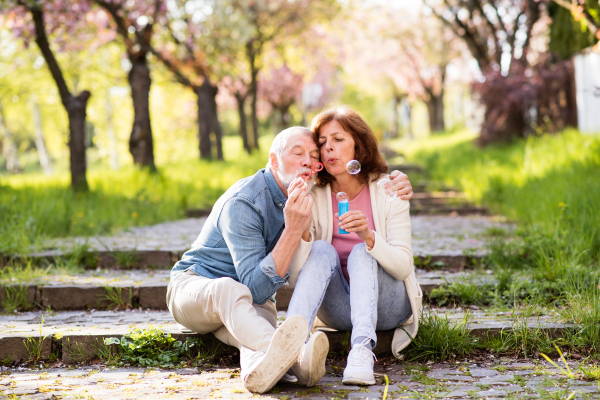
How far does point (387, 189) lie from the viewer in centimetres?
302

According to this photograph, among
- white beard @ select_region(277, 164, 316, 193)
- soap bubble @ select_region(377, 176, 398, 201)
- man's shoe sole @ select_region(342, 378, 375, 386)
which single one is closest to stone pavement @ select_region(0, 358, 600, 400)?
man's shoe sole @ select_region(342, 378, 375, 386)

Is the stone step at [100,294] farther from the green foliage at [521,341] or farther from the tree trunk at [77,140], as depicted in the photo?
the tree trunk at [77,140]

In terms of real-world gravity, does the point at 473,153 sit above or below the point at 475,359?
above

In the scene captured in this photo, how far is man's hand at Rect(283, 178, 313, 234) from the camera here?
2674 mm

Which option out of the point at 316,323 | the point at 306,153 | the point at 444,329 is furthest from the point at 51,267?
the point at 444,329

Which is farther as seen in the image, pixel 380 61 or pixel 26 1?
pixel 380 61

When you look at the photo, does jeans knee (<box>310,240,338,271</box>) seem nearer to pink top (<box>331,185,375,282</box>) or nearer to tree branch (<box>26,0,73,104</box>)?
pink top (<box>331,185,375,282</box>)

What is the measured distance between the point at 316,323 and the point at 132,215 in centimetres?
468

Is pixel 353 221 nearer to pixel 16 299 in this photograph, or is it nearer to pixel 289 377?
pixel 289 377

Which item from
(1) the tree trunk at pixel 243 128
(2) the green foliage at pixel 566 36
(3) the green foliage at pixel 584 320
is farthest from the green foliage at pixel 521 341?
(1) the tree trunk at pixel 243 128

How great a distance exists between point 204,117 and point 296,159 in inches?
548

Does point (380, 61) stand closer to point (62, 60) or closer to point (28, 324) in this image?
point (62, 60)

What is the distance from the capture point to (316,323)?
129 inches

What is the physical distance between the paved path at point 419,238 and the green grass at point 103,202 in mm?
281
